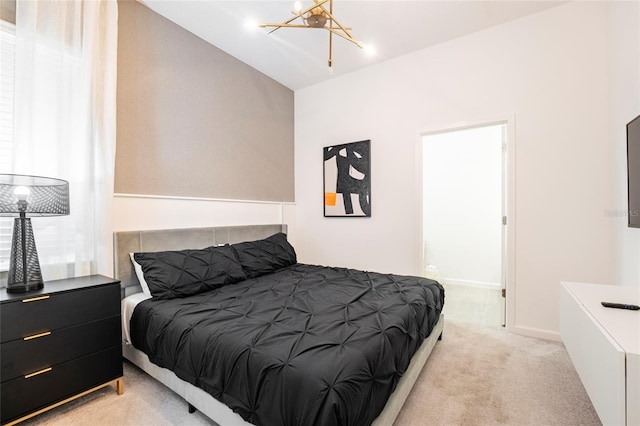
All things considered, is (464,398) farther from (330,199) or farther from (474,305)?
(330,199)

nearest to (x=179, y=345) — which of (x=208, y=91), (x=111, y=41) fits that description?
(x=111, y=41)

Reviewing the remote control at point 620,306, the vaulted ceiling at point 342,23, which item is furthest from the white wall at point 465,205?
the remote control at point 620,306

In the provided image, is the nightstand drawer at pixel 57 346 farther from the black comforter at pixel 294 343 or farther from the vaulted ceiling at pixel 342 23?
the vaulted ceiling at pixel 342 23

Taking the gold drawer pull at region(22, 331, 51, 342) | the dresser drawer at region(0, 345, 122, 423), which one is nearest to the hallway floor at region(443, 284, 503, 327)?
the dresser drawer at region(0, 345, 122, 423)

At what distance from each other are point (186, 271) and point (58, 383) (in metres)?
0.90

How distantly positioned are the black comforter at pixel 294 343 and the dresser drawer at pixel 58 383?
0.19 m

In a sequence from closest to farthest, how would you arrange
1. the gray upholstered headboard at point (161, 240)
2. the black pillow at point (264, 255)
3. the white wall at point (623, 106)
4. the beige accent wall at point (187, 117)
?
the white wall at point (623, 106), the gray upholstered headboard at point (161, 240), the beige accent wall at point (187, 117), the black pillow at point (264, 255)

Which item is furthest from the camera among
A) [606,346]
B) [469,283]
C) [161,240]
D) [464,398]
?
[469,283]

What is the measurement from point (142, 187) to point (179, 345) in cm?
151

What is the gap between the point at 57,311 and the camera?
157cm

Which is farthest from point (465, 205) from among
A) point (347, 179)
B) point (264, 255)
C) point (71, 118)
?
point (71, 118)

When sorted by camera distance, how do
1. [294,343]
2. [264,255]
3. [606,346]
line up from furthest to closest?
[264,255] < [294,343] < [606,346]

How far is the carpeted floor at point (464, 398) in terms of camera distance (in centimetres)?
157

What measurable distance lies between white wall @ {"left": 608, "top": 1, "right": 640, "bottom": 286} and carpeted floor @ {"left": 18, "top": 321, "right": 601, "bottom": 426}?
0.88m
